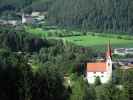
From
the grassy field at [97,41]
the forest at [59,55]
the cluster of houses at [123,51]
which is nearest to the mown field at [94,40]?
the grassy field at [97,41]

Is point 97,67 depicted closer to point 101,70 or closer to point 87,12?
point 101,70

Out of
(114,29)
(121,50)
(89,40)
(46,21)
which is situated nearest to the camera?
(121,50)

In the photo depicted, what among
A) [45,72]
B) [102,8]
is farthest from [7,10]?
[45,72]

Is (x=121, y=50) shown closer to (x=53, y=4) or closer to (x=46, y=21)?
(x=46, y=21)

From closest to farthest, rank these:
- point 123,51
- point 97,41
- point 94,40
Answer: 1. point 123,51
2. point 97,41
3. point 94,40

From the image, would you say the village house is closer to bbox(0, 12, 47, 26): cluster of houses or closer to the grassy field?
bbox(0, 12, 47, 26): cluster of houses

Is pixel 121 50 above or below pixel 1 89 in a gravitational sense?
below

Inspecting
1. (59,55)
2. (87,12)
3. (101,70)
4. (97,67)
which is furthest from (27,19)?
(101,70)
